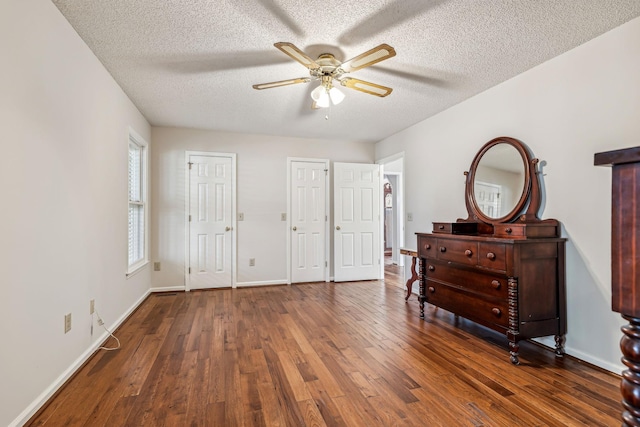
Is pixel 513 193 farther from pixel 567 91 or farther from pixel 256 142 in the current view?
pixel 256 142

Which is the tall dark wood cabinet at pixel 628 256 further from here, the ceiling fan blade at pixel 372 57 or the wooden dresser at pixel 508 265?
the wooden dresser at pixel 508 265

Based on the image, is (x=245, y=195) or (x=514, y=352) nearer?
(x=514, y=352)

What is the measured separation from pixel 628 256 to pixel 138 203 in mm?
4482

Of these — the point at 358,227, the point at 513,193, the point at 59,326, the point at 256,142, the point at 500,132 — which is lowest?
the point at 59,326

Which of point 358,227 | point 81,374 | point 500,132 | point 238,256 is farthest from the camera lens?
point 358,227

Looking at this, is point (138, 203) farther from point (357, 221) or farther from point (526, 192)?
point (526, 192)

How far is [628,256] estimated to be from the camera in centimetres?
79

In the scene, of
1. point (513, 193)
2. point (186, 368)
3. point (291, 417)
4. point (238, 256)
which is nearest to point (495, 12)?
point (513, 193)

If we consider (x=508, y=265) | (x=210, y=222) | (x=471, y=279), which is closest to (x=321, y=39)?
(x=508, y=265)

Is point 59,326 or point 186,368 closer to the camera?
point 59,326

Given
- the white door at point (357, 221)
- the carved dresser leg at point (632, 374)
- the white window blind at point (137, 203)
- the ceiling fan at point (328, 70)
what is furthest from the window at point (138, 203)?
the carved dresser leg at point (632, 374)

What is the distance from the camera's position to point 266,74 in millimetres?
2875

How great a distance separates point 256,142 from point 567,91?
3944 mm

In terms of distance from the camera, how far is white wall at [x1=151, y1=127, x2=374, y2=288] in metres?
4.62
